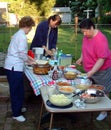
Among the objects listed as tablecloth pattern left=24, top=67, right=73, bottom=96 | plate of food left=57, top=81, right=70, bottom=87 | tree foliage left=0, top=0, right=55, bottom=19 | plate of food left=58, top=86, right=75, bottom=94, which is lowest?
tree foliage left=0, top=0, right=55, bottom=19

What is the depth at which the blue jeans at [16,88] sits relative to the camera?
15.5 ft

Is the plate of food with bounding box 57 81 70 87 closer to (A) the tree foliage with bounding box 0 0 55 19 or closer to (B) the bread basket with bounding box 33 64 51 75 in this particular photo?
(B) the bread basket with bounding box 33 64 51 75

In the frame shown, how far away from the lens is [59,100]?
3375 millimetres

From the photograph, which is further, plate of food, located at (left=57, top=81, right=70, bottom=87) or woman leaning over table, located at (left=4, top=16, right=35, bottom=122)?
woman leaning over table, located at (left=4, top=16, right=35, bottom=122)

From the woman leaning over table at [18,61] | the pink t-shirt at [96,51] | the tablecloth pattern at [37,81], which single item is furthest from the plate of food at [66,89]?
the woman leaning over table at [18,61]

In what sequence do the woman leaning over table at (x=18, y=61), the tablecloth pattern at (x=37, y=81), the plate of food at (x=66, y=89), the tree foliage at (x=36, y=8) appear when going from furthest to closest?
the tree foliage at (x=36, y=8) < the woman leaning over table at (x=18, y=61) < the tablecloth pattern at (x=37, y=81) < the plate of food at (x=66, y=89)

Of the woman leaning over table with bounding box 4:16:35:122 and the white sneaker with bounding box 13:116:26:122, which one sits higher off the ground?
the woman leaning over table with bounding box 4:16:35:122

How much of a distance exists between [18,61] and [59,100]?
57.4 inches

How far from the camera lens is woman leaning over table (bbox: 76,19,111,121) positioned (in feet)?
14.0

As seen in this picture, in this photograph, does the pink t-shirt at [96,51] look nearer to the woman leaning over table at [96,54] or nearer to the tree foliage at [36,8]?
the woman leaning over table at [96,54]

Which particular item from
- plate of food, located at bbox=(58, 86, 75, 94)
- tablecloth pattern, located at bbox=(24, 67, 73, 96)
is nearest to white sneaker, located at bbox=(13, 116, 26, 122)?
tablecloth pattern, located at bbox=(24, 67, 73, 96)

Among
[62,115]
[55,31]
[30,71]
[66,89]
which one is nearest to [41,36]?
[55,31]

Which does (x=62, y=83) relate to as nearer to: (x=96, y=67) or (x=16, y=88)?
(x=96, y=67)

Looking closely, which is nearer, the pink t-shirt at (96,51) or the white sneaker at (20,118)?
the pink t-shirt at (96,51)
